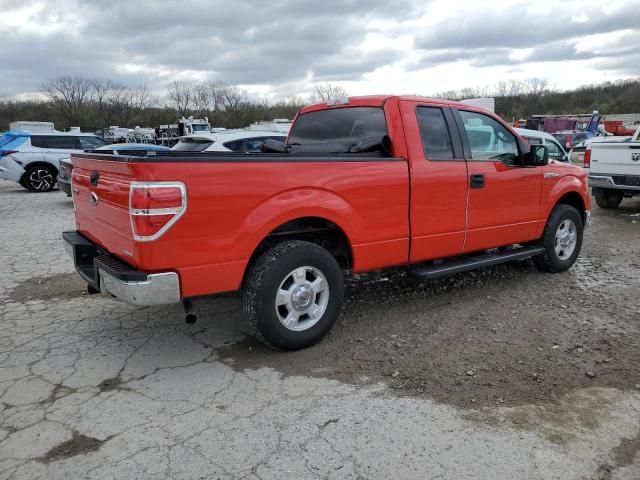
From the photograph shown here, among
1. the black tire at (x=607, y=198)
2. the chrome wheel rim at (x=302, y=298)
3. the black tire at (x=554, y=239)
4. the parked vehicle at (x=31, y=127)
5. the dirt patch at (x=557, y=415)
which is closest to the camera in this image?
the dirt patch at (x=557, y=415)

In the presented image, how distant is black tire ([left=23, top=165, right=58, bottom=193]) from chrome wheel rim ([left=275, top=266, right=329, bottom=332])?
45.9ft

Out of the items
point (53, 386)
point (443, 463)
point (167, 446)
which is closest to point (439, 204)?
point (443, 463)

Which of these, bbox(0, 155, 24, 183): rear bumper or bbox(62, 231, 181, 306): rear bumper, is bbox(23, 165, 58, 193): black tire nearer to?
bbox(0, 155, 24, 183): rear bumper

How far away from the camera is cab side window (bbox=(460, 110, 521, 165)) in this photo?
16.5 ft

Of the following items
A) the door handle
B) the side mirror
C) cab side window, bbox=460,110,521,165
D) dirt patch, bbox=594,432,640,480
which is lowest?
dirt patch, bbox=594,432,640,480

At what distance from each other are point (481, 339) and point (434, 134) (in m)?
1.85

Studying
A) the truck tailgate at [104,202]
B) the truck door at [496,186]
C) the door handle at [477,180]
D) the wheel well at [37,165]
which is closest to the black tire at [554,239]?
the truck door at [496,186]

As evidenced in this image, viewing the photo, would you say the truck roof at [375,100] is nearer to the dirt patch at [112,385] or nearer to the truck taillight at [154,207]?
the truck taillight at [154,207]

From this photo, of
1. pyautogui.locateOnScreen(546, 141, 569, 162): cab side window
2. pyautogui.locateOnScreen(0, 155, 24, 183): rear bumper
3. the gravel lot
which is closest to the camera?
the gravel lot

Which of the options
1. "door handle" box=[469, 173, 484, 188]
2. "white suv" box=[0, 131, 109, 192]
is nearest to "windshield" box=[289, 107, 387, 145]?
"door handle" box=[469, 173, 484, 188]

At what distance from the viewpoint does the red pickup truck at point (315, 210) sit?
3262 mm

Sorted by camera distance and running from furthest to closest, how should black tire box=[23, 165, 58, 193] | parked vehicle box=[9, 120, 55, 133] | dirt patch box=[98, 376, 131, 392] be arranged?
1. parked vehicle box=[9, 120, 55, 133]
2. black tire box=[23, 165, 58, 193]
3. dirt patch box=[98, 376, 131, 392]

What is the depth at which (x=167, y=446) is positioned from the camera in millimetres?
2805

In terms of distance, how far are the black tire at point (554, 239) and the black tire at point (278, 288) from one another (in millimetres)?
2994
